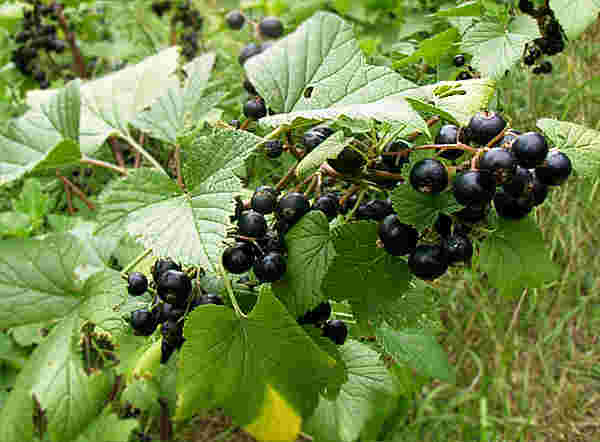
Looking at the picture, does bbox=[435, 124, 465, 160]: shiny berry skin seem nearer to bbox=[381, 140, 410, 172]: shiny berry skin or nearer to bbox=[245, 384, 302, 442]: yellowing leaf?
bbox=[381, 140, 410, 172]: shiny berry skin

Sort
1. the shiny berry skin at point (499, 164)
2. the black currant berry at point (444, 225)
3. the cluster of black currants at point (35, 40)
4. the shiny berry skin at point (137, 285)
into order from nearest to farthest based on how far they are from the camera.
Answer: the shiny berry skin at point (499, 164), the black currant berry at point (444, 225), the shiny berry skin at point (137, 285), the cluster of black currants at point (35, 40)

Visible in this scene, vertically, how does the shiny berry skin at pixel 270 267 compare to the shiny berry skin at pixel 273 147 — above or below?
below

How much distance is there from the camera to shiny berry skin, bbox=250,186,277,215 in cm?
69

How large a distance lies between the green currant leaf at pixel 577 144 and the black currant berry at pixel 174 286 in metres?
0.56

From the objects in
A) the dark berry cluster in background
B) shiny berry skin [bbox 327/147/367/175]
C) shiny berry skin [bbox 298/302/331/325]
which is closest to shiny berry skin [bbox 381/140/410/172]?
shiny berry skin [bbox 327/147/367/175]

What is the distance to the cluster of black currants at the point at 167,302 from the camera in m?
0.71

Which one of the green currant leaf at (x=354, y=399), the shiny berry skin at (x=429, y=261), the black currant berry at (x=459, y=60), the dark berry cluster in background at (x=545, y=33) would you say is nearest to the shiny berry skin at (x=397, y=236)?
the shiny berry skin at (x=429, y=261)

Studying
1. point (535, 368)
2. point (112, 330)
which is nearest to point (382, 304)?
point (112, 330)

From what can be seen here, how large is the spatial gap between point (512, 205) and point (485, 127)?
11 cm

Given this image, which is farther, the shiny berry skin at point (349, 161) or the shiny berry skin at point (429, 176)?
the shiny berry skin at point (349, 161)

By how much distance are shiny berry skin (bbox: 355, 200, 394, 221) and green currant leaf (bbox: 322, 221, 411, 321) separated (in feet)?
0.12

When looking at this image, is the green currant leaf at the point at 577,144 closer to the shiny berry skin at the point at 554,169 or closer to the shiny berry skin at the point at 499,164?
the shiny berry skin at the point at 554,169

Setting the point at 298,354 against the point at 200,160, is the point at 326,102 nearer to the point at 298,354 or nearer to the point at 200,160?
the point at 200,160

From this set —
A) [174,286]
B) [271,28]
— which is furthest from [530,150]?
[271,28]
